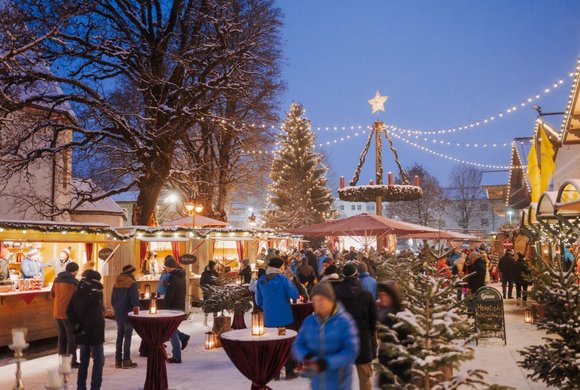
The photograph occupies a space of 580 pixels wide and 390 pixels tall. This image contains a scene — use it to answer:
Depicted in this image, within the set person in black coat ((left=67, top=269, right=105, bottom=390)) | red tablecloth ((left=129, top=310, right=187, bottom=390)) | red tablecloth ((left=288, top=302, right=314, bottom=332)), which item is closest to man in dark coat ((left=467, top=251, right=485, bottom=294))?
red tablecloth ((left=288, top=302, right=314, bottom=332))

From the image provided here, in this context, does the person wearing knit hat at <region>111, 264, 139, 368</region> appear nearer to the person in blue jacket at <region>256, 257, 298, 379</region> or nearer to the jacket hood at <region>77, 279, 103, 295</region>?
the jacket hood at <region>77, 279, 103, 295</region>

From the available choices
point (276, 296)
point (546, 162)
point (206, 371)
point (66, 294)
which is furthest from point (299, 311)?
point (546, 162)

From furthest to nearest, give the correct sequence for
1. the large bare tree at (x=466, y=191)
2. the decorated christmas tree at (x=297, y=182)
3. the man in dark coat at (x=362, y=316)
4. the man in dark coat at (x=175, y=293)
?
the large bare tree at (x=466, y=191)
the decorated christmas tree at (x=297, y=182)
the man in dark coat at (x=175, y=293)
the man in dark coat at (x=362, y=316)

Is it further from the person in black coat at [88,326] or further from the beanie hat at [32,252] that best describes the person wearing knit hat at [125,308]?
the beanie hat at [32,252]

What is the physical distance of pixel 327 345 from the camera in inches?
192

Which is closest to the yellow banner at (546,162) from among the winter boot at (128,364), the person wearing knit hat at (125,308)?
the person wearing knit hat at (125,308)

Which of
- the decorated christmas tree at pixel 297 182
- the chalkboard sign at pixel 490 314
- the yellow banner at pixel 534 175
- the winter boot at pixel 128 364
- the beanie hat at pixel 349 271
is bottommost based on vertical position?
the winter boot at pixel 128 364

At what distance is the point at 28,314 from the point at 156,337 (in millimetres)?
5538

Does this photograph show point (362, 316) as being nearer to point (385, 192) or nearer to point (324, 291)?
point (324, 291)

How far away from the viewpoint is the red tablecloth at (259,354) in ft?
21.7

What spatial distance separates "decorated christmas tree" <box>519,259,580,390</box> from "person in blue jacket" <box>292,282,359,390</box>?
3013mm

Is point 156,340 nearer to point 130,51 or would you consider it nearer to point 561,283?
point 561,283

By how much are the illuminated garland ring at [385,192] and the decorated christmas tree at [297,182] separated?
24739mm

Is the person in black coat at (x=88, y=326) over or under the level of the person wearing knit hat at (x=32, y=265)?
under
